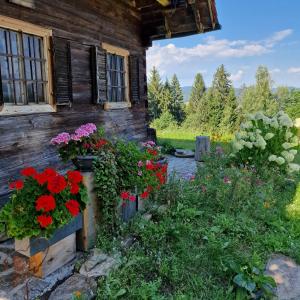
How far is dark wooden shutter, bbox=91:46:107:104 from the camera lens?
5.71m

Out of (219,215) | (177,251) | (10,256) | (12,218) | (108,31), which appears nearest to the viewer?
(12,218)

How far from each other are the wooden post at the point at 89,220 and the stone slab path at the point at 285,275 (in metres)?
2.03

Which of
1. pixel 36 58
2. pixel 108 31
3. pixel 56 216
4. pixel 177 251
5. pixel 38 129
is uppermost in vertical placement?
pixel 108 31

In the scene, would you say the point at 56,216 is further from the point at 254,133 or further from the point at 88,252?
the point at 254,133

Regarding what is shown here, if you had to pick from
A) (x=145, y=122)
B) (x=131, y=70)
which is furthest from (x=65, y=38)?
(x=145, y=122)

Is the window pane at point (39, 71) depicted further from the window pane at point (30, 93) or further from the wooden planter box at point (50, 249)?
the wooden planter box at point (50, 249)

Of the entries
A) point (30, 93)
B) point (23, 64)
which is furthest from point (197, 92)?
point (23, 64)

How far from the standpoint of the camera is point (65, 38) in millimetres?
5059

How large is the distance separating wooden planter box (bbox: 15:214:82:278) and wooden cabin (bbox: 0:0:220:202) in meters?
1.56

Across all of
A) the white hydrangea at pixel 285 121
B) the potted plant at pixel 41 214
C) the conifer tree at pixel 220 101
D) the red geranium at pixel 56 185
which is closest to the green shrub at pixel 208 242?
the potted plant at pixel 41 214

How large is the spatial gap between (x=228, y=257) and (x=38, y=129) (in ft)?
10.7

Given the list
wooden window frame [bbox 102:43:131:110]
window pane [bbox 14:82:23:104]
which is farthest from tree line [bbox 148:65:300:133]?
window pane [bbox 14:82:23:104]

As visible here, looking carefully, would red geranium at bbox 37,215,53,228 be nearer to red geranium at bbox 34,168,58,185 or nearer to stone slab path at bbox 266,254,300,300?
red geranium at bbox 34,168,58,185

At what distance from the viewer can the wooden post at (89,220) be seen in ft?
10.8
